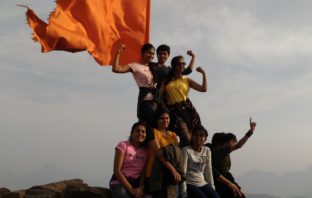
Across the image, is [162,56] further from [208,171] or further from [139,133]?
[208,171]

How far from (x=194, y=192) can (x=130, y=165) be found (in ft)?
4.72

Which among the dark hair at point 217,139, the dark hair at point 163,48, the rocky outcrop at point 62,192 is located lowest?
the rocky outcrop at point 62,192

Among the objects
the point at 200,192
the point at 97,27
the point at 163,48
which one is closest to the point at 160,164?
the point at 200,192

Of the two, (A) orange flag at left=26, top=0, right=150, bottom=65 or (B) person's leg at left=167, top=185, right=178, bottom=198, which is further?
(A) orange flag at left=26, top=0, right=150, bottom=65

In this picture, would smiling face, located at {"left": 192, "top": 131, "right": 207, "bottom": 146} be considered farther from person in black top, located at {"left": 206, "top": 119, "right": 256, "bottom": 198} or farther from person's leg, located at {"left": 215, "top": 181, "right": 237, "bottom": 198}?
person's leg, located at {"left": 215, "top": 181, "right": 237, "bottom": 198}

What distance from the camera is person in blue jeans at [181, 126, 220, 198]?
24.6ft

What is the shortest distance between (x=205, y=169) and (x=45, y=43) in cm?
494

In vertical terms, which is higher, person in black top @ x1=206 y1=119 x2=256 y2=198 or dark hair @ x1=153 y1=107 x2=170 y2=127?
dark hair @ x1=153 y1=107 x2=170 y2=127

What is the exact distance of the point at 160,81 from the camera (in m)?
8.74

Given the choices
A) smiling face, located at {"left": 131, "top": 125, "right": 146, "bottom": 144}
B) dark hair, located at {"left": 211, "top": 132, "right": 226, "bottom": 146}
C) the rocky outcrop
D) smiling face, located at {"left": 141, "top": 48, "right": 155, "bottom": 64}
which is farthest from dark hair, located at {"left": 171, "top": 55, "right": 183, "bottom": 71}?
the rocky outcrop

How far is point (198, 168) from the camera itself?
7734 millimetres

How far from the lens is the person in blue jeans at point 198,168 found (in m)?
7.51

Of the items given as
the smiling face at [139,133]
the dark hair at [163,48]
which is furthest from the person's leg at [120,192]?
the dark hair at [163,48]

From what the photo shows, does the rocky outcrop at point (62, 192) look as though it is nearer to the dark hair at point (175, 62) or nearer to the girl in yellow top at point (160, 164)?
the girl in yellow top at point (160, 164)
